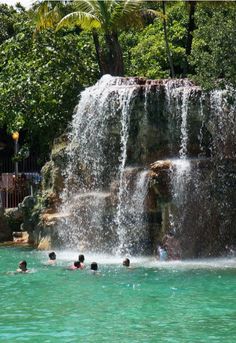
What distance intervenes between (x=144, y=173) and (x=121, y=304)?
9.57 metres

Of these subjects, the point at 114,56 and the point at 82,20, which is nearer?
the point at 82,20

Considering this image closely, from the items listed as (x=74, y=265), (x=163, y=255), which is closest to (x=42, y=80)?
(x=163, y=255)

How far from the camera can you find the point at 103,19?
1086 inches

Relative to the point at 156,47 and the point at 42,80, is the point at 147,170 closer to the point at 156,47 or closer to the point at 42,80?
the point at 42,80

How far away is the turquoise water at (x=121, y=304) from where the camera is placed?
10531 millimetres

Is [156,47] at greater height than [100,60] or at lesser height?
greater

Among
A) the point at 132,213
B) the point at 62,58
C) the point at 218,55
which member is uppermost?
the point at 62,58

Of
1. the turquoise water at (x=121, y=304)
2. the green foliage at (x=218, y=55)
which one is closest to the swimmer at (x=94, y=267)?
the turquoise water at (x=121, y=304)

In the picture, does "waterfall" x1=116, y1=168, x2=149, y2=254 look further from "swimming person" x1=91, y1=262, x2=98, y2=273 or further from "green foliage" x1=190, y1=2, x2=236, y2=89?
"swimming person" x1=91, y1=262, x2=98, y2=273

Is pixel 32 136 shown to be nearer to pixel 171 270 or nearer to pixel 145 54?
pixel 145 54

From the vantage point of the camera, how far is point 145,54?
110 ft

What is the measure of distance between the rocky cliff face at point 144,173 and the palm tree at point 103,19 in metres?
3.63

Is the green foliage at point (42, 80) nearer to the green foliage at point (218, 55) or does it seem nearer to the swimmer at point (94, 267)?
the green foliage at point (218, 55)

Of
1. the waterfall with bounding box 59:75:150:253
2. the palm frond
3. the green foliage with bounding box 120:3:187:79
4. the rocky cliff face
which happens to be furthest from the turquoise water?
the green foliage with bounding box 120:3:187:79
